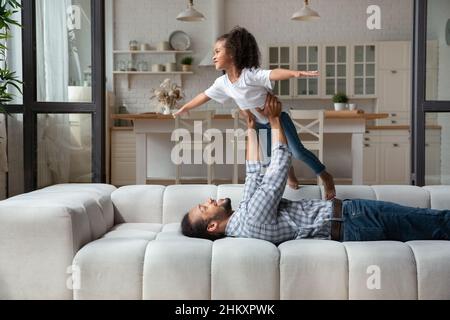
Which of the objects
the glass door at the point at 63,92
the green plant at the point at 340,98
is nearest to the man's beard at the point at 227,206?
the glass door at the point at 63,92

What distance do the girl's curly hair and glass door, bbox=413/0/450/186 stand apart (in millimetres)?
1272

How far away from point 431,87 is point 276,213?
1648 millimetres

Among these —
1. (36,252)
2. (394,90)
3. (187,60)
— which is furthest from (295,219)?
(187,60)

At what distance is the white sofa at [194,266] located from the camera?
2.23m

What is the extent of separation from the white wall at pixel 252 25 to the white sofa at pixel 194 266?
5974mm

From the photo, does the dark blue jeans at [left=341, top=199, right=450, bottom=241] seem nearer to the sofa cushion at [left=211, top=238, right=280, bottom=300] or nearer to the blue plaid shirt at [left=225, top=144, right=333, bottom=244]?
the blue plaid shirt at [left=225, top=144, right=333, bottom=244]

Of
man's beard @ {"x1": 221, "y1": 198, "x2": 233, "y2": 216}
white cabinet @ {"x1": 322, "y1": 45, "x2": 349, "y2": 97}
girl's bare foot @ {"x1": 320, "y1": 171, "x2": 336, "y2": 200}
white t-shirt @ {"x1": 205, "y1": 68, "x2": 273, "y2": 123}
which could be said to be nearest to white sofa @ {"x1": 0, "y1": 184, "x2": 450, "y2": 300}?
man's beard @ {"x1": 221, "y1": 198, "x2": 233, "y2": 216}

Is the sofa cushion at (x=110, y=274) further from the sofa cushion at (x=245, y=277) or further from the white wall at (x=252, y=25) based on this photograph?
the white wall at (x=252, y=25)

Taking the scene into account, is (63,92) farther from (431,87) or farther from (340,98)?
(340,98)

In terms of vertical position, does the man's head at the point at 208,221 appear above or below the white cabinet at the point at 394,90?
below

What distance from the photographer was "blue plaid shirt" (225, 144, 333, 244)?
2.49 metres

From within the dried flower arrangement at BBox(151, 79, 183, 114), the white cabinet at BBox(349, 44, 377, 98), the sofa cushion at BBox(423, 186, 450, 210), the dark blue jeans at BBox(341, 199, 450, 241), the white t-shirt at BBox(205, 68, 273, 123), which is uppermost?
the white cabinet at BBox(349, 44, 377, 98)

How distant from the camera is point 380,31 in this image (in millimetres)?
8188
